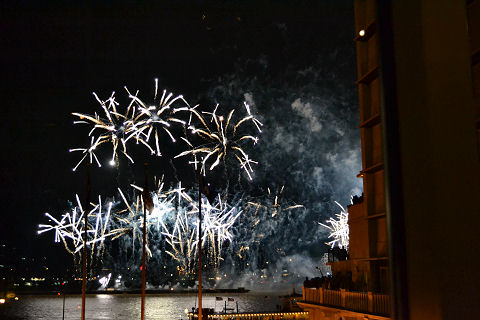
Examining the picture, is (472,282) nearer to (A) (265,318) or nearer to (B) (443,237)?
(B) (443,237)

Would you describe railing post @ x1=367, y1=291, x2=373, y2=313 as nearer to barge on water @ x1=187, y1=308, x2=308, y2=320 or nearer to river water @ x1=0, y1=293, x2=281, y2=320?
barge on water @ x1=187, y1=308, x2=308, y2=320

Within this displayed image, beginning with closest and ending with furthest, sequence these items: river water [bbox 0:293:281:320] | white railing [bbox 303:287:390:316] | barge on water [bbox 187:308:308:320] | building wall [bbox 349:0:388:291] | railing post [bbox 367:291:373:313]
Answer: white railing [bbox 303:287:390:316] < railing post [bbox 367:291:373:313] < building wall [bbox 349:0:388:291] < barge on water [bbox 187:308:308:320] < river water [bbox 0:293:281:320]

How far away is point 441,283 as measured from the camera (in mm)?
11133

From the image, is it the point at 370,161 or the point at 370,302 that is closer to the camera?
the point at 370,302

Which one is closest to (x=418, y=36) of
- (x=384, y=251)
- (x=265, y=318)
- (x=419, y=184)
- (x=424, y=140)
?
(x=424, y=140)

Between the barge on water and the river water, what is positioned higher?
the barge on water

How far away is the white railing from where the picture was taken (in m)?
21.8

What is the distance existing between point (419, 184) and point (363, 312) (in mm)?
12882

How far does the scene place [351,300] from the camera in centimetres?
2464

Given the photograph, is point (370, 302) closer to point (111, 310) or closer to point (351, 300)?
point (351, 300)

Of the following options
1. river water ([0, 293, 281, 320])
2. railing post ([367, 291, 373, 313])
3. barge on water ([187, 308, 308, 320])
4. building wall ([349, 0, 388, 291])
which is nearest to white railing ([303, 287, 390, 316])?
railing post ([367, 291, 373, 313])

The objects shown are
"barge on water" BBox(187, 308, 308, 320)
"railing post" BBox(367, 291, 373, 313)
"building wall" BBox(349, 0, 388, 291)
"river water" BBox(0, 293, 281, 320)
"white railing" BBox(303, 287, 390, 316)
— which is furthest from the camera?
"river water" BBox(0, 293, 281, 320)

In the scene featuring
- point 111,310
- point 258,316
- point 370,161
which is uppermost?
point 370,161

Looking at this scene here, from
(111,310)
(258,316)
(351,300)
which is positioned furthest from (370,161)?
(111,310)
